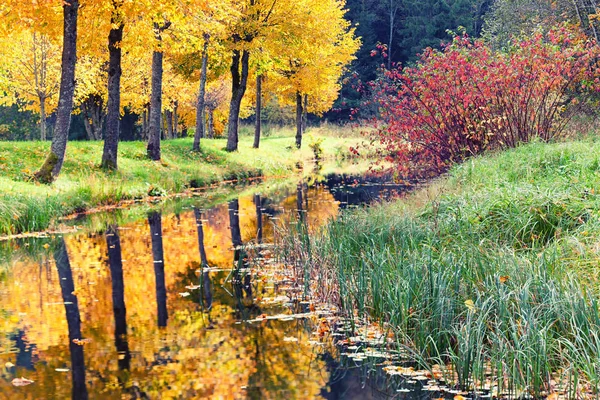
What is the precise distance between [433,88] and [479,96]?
0.98m

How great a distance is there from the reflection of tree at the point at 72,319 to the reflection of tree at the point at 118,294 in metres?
0.36

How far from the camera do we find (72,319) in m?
7.71

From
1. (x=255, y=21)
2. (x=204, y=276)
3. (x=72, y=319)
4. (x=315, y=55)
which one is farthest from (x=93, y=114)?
(x=72, y=319)

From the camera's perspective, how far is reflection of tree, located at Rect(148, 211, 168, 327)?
8105 millimetres

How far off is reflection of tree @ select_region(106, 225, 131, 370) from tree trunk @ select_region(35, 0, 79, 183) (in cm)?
348

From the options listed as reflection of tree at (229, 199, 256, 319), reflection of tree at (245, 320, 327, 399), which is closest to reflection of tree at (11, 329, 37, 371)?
reflection of tree at (245, 320, 327, 399)

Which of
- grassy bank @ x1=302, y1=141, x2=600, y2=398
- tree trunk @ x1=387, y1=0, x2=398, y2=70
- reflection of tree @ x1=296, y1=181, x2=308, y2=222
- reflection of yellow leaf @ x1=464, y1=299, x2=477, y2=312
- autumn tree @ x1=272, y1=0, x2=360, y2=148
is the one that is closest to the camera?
grassy bank @ x1=302, y1=141, x2=600, y2=398

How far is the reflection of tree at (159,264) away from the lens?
8.11 m

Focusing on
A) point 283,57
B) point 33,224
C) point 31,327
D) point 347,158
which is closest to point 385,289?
point 31,327

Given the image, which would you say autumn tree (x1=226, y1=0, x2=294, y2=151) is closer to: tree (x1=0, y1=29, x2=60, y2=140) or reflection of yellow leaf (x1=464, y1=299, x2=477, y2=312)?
tree (x1=0, y1=29, x2=60, y2=140)

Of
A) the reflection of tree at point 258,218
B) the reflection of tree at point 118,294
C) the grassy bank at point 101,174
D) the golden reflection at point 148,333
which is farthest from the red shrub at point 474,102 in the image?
the grassy bank at point 101,174

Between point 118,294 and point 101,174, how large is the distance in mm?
10870

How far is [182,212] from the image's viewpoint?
56.4 feet

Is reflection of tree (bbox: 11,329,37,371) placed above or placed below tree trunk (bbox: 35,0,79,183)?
below
